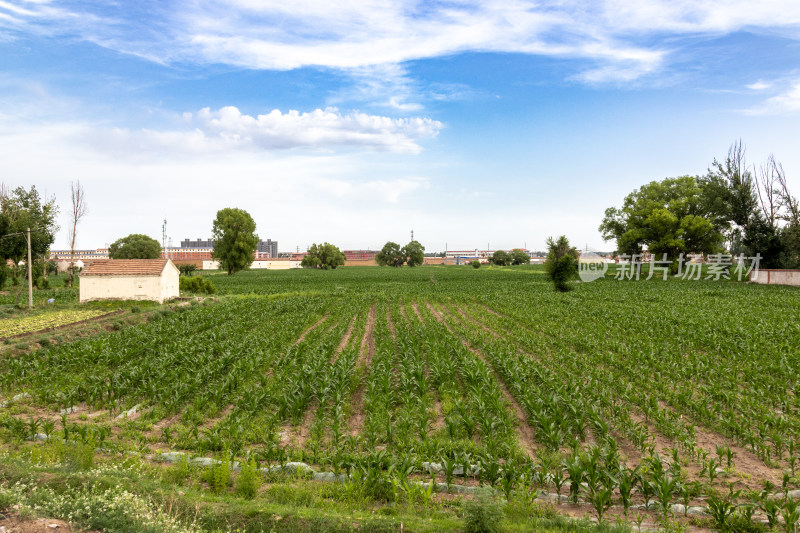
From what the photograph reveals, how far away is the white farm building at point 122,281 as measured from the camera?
29.0m

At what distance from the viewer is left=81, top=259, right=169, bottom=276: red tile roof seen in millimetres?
29045

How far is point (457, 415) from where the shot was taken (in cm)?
970

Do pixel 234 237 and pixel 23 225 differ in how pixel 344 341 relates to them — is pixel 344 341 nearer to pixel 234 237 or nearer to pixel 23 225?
pixel 23 225

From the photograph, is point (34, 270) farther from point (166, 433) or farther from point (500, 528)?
point (500, 528)

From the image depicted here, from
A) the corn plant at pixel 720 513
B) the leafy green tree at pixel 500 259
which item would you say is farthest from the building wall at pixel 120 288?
the leafy green tree at pixel 500 259

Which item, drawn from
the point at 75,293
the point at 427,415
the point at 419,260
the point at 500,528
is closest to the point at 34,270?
the point at 75,293

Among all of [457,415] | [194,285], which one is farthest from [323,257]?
[457,415]

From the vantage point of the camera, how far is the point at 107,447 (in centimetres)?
809

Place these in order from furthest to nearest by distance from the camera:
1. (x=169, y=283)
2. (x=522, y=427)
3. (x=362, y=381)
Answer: (x=169, y=283)
(x=362, y=381)
(x=522, y=427)

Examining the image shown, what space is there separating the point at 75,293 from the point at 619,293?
4356cm

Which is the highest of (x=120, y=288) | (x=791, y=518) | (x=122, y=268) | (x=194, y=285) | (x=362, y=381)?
(x=122, y=268)

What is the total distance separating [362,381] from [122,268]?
24089 mm

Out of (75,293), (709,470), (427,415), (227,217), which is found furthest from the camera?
(227,217)

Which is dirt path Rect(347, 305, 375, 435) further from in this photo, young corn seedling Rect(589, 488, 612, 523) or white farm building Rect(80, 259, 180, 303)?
white farm building Rect(80, 259, 180, 303)
